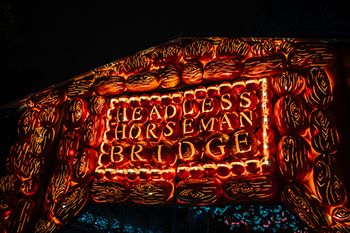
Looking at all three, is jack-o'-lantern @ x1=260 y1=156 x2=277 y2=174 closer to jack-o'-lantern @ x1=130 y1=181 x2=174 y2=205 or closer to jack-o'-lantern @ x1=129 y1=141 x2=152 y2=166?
jack-o'-lantern @ x1=130 y1=181 x2=174 y2=205

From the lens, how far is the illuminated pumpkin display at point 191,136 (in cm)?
332

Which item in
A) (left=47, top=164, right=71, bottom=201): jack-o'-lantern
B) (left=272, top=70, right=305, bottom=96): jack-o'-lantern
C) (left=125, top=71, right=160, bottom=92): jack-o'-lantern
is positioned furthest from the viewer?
(left=125, top=71, right=160, bottom=92): jack-o'-lantern

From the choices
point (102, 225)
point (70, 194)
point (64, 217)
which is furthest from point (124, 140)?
point (102, 225)

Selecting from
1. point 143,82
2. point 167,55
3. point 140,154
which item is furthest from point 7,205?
point 167,55

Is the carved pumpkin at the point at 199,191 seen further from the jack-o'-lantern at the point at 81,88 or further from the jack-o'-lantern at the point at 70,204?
the jack-o'-lantern at the point at 81,88

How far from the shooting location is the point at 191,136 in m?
4.08

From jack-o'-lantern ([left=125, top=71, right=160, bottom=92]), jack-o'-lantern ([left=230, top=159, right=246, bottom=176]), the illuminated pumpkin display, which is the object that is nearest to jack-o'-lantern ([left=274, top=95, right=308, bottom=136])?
the illuminated pumpkin display

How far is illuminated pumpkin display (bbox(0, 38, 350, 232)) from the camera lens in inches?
131

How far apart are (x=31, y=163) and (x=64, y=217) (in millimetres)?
1442

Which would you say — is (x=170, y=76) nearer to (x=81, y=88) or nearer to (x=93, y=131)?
(x=93, y=131)

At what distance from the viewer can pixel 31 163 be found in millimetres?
5027

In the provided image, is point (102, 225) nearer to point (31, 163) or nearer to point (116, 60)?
point (31, 163)

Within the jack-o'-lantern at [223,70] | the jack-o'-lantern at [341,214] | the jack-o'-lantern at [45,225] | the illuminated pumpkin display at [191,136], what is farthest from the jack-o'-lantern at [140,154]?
the jack-o'-lantern at [341,214]

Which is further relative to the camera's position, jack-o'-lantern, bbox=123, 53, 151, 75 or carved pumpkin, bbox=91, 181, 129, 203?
jack-o'-lantern, bbox=123, 53, 151, 75
